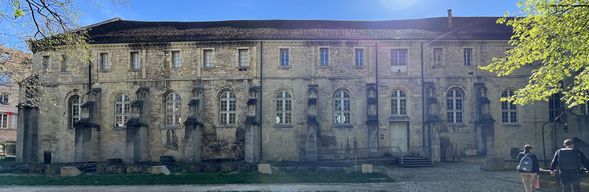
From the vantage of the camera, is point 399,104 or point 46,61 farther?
point 46,61

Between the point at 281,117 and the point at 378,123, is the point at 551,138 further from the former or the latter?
the point at 281,117

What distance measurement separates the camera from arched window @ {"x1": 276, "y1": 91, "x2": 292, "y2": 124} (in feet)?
77.3

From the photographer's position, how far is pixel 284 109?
2361cm

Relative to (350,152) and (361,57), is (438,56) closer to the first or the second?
(361,57)

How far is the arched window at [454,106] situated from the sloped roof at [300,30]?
145 inches

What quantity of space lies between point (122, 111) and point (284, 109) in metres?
11.1

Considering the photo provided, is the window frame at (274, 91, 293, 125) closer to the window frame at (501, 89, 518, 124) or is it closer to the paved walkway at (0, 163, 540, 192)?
the paved walkway at (0, 163, 540, 192)

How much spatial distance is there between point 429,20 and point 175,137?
1977cm

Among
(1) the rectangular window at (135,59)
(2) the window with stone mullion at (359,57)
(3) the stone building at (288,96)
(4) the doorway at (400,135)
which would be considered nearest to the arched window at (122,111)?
(3) the stone building at (288,96)

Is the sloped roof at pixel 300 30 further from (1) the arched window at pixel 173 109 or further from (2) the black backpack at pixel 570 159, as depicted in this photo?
(2) the black backpack at pixel 570 159

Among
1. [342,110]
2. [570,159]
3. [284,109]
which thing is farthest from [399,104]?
[570,159]

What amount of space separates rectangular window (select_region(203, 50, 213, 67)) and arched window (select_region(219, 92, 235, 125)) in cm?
236

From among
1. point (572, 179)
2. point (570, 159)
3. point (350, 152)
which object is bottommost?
point (350, 152)

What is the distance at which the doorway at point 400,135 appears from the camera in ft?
76.4
